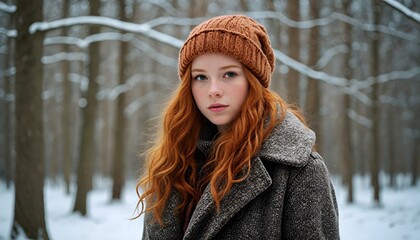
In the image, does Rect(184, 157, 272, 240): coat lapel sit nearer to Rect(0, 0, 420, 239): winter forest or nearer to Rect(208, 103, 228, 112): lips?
Rect(208, 103, 228, 112): lips

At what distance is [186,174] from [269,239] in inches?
25.1

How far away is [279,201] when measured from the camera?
1.53 metres

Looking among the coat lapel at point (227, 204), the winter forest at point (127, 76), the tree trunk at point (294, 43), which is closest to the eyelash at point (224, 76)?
the coat lapel at point (227, 204)

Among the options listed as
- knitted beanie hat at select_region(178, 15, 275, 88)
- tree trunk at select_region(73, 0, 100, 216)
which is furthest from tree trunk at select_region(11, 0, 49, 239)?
knitted beanie hat at select_region(178, 15, 275, 88)

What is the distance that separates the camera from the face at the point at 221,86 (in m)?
1.74

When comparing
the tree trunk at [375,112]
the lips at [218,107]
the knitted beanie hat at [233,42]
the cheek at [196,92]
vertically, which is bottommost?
the tree trunk at [375,112]

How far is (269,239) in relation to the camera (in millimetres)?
1511

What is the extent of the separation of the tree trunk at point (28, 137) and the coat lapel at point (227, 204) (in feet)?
15.0

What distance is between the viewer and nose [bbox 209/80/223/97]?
1.73 metres

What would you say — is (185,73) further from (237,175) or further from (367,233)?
(367,233)

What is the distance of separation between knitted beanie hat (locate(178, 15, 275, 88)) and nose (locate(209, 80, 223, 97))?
0.54ft

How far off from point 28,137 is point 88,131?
3.72 metres

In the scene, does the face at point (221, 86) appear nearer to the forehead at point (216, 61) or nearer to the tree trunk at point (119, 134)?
the forehead at point (216, 61)

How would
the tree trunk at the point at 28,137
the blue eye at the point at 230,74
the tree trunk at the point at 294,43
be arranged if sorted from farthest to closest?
1. the tree trunk at the point at 294,43
2. the tree trunk at the point at 28,137
3. the blue eye at the point at 230,74
